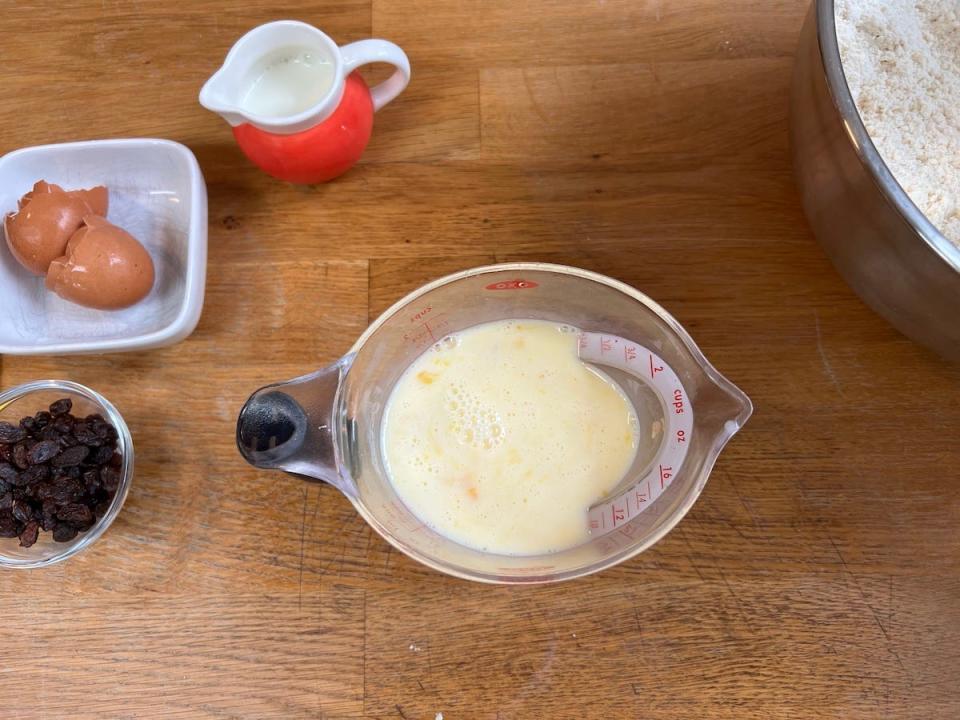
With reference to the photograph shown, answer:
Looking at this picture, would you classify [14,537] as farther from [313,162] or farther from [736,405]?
[736,405]

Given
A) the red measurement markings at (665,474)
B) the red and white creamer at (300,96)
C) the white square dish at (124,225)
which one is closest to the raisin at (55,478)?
the white square dish at (124,225)

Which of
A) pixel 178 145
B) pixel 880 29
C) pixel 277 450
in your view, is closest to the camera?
pixel 277 450

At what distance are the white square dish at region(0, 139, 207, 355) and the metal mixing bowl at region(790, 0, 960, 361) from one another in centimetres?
76

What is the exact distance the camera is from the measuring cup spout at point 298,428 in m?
0.74

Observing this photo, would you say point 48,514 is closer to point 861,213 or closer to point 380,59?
point 380,59

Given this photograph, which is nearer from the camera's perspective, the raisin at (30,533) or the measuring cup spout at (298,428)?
the measuring cup spout at (298,428)

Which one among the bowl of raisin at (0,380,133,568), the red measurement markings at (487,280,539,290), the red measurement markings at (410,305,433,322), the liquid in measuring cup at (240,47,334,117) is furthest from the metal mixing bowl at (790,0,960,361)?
the bowl of raisin at (0,380,133,568)

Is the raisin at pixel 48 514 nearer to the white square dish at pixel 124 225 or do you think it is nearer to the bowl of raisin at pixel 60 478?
the bowl of raisin at pixel 60 478

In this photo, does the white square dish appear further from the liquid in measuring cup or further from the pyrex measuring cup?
the pyrex measuring cup

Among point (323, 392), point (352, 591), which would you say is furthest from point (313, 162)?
point (352, 591)

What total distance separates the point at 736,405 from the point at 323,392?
419 mm

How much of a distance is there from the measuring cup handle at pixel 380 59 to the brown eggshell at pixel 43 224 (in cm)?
40

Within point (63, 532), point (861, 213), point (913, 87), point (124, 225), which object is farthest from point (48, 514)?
point (913, 87)

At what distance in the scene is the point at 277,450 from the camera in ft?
2.44
